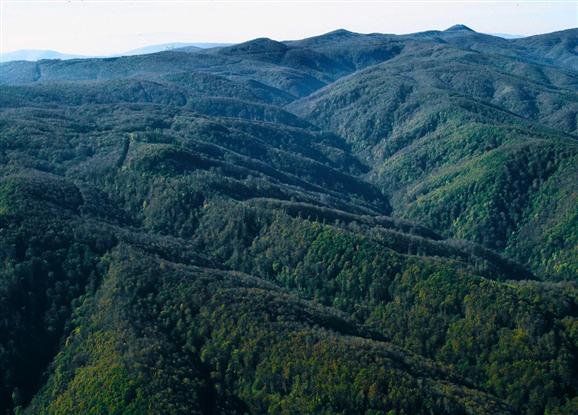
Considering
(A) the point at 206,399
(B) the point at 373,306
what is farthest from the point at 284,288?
(A) the point at 206,399

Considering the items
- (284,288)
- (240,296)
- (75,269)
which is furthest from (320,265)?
(75,269)

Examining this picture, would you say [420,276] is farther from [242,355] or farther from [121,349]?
[121,349]

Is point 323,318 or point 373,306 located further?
point 373,306

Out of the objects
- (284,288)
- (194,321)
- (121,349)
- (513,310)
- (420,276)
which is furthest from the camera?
(284,288)

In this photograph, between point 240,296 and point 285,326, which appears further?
point 240,296

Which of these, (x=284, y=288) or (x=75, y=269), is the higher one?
(x=75, y=269)

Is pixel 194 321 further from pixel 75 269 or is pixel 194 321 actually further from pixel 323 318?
pixel 75 269

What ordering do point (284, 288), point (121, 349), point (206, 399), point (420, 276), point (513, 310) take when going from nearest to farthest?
point (206, 399) → point (121, 349) → point (513, 310) → point (420, 276) → point (284, 288)

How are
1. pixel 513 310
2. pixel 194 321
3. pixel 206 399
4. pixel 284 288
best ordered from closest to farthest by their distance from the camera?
pixel 206 399 → pixel 194 321 → pixel 513 310 → pixel 284 288

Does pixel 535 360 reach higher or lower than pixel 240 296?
lower
